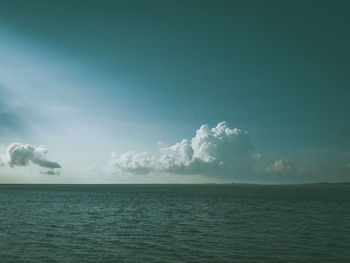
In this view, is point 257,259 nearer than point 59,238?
Yes

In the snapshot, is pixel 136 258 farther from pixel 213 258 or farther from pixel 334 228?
pixel 334 228

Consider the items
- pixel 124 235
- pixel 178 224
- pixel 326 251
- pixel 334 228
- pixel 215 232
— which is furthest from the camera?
pixel 178 224

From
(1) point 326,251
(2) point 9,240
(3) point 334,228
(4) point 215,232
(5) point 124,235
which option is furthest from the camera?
(3) point 334,228

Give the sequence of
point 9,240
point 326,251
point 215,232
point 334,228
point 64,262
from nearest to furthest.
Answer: point 64,262 → point 326,251 → point 9,240 → point 215,232 → point 334,228

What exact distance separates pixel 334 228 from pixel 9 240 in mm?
46621

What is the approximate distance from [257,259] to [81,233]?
81.0 ft

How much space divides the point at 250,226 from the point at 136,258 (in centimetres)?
2458

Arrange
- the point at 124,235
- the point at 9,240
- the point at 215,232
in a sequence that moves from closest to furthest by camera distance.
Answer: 1. the point at 9,240
2. the point at 124,235
3. the point at 215,232

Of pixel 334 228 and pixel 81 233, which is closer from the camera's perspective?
pixel 81 233

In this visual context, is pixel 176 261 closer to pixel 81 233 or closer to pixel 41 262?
pixel 41 262

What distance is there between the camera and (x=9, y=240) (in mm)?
35094

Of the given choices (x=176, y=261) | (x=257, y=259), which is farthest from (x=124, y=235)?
(x=257, y=259)

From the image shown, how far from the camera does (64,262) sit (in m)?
26.5

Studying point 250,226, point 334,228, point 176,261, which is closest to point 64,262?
point 176,261
